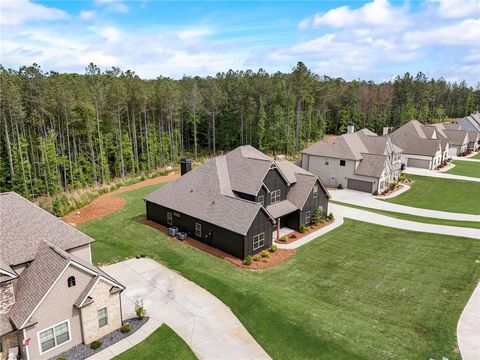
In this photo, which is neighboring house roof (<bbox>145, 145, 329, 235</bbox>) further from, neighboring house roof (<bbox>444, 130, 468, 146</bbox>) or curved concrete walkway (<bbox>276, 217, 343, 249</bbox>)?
neighboring house roof (<bbox>444, 130, 468, 146</bbox>)

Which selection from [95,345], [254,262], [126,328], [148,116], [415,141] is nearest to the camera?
[95,345]

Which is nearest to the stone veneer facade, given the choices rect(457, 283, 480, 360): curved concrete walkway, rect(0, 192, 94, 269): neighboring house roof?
rect(0, 192, 94, 269): neighboring house roof

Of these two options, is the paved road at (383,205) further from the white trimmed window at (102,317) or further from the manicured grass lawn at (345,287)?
the white trimmed window at (102,317)

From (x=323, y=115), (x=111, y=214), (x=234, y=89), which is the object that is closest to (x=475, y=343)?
(x=111, y=214)

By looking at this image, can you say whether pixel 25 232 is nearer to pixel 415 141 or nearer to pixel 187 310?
pixel 187 310

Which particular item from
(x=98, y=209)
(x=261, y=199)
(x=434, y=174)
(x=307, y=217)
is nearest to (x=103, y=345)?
(x=261, y=199)

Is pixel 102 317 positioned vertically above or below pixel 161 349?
above

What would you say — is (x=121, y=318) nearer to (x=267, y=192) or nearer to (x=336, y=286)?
(x=336, y=286)
